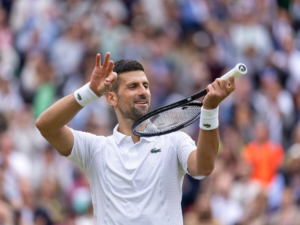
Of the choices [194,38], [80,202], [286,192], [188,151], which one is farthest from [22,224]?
[194,38]

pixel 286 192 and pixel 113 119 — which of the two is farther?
pixel 113 119

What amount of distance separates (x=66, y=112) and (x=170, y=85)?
747 centimetres

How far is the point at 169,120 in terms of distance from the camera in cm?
451

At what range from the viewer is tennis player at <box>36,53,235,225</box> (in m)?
4.16

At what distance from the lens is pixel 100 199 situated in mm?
4504

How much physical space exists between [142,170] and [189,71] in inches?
304

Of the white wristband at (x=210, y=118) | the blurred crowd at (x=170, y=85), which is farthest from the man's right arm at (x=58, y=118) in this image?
the blurred crowd at (x=170, y=85)

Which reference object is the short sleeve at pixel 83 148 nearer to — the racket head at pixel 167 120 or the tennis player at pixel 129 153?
the tennis player at pixel 129 153

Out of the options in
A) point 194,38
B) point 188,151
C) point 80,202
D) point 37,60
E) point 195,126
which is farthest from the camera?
point 194,38

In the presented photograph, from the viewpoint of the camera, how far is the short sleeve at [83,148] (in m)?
4.60

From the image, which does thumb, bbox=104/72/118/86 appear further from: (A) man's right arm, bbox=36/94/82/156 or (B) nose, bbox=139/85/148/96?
(B) nose, bbox=139/85/148/96

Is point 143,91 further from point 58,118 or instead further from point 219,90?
point 219,90

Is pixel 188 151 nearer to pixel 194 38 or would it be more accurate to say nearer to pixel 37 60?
pixel 37 60

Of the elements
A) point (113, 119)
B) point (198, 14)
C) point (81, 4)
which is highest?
point (81, 4)
